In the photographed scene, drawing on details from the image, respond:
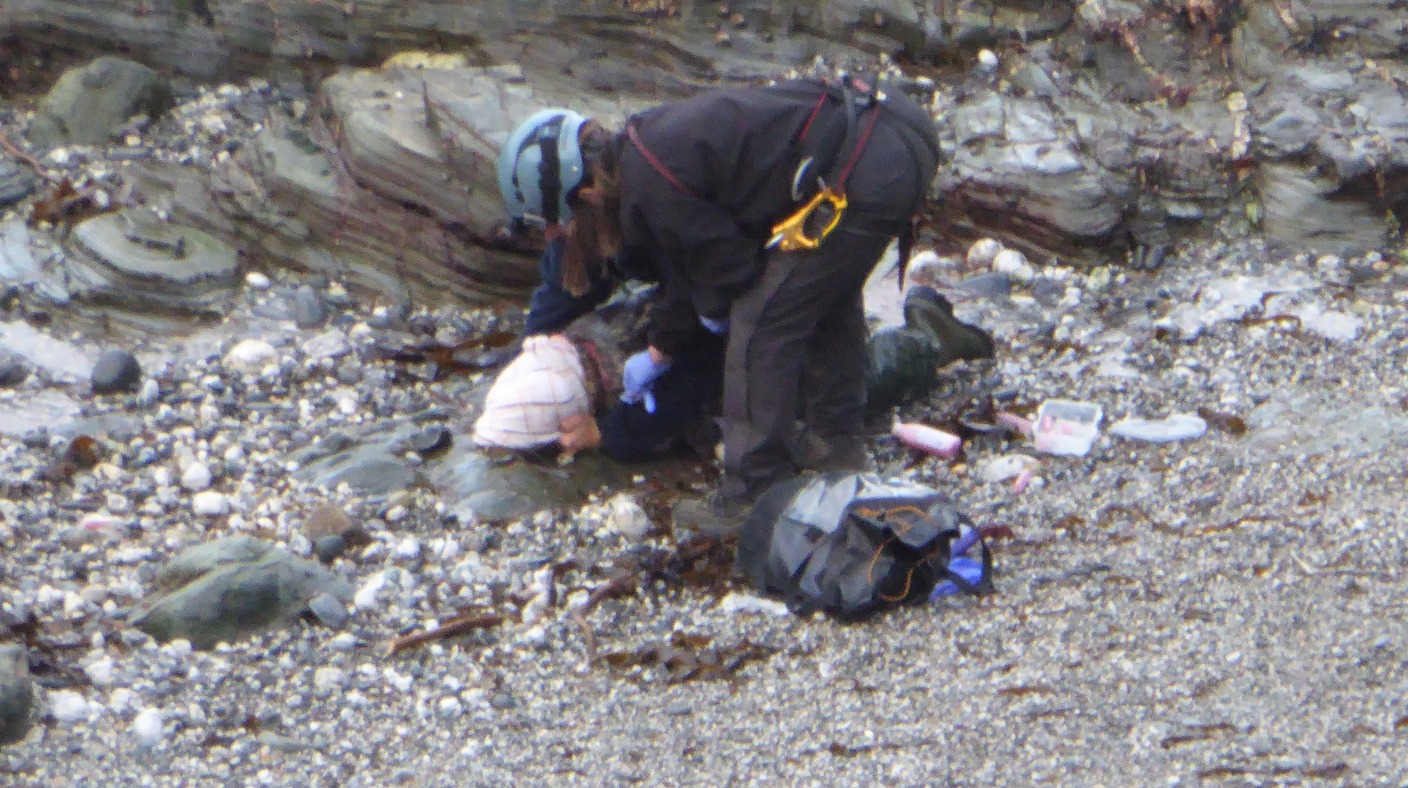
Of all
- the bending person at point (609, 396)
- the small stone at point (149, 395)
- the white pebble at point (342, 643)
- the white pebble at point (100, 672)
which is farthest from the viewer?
the small stone at point (149, 395)

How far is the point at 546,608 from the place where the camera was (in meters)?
5.04

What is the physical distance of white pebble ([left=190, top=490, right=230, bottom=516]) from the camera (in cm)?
568

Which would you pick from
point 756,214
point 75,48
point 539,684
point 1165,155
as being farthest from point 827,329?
point 75,48

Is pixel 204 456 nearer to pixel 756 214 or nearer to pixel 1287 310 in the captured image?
pixel 756 214

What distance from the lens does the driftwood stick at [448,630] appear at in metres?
4.78

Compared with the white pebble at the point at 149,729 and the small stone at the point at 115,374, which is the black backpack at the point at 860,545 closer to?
the white pebble at the point at 149,729

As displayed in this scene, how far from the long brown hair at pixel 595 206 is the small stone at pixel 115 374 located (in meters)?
2.48

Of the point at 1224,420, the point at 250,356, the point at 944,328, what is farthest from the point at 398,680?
the point at 1224,420

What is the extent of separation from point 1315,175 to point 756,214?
151 inches

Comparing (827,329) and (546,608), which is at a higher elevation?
(827,329)

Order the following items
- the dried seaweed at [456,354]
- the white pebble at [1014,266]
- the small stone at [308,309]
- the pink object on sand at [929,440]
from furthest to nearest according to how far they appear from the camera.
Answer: the white pebble at [1014,266], the small stone at [308,309], the dried seaweed at [456,354], the pink object on sand at [929,440]

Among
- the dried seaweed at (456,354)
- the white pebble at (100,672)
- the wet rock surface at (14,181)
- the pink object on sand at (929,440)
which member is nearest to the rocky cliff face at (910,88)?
the dried seaweed at (456,354)

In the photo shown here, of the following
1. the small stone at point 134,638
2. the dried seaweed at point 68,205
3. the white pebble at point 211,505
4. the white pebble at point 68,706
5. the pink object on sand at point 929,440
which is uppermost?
the dried seaweed at point 68,205

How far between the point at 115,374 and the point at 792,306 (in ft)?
10.7
